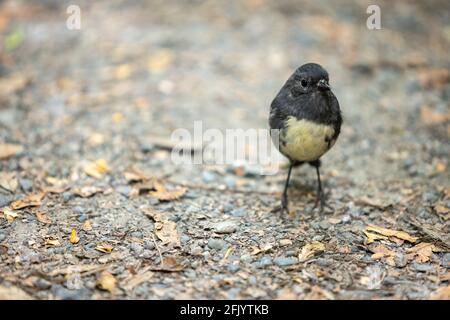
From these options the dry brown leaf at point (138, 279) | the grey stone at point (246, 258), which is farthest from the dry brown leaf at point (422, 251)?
the dry brown leaf at point (138, 279)

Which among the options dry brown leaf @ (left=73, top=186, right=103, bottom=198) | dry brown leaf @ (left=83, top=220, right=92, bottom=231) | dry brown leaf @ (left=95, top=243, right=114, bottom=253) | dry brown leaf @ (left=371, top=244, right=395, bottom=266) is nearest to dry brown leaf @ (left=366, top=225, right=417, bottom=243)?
dry brown leaf @ (left=371, top=244, right=395, bottom=266)

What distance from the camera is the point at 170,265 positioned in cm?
371

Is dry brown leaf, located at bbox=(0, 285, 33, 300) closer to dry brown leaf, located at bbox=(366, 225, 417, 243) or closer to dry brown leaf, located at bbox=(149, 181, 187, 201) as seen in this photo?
dry brown leaf, located at bbox=(149, 181, 187, 201)

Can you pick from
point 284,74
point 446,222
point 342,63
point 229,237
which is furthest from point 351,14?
point 229,237

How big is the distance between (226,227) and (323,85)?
4.55ft

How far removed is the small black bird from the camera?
4.23 metres

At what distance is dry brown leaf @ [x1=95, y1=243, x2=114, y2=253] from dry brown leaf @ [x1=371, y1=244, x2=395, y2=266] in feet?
6.38

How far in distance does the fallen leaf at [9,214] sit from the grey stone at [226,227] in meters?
1.60

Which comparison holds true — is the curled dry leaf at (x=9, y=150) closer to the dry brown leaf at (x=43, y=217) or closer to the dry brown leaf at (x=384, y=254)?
the dry brown leaf at (x=43, y=217)

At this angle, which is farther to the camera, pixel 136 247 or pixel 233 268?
pixel 136 247

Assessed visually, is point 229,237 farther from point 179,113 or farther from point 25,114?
point 25,114

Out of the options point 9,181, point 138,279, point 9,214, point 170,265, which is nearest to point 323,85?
point 170,265

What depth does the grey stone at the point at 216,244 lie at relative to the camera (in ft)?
13.0

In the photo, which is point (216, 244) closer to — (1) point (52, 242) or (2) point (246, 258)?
(2) point (246, 258)
